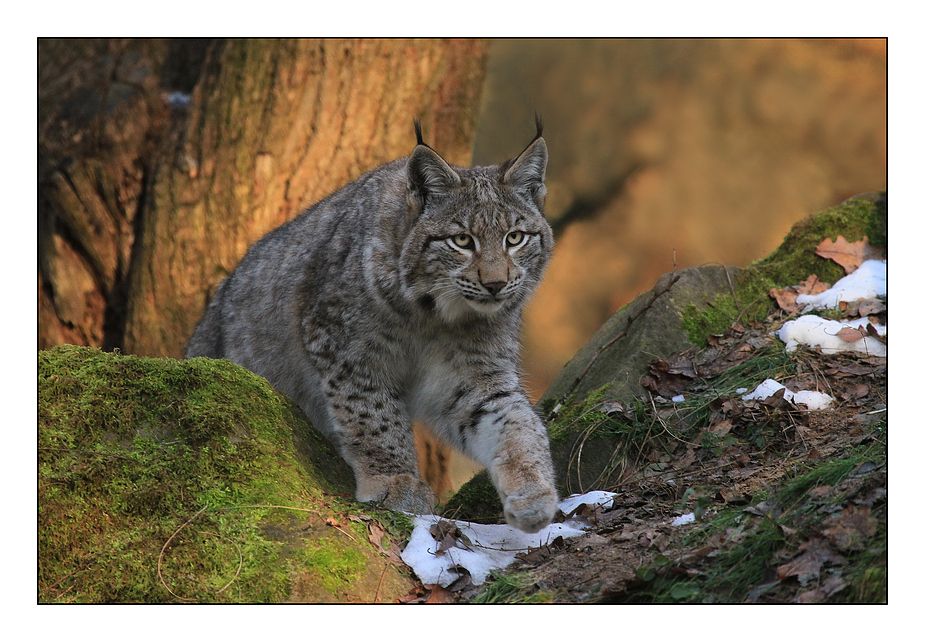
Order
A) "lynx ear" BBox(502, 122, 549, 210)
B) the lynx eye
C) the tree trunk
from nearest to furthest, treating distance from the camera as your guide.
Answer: the lynx eye → "lynx ear" BBox(502, 122, 549, 210) → the tree trunk

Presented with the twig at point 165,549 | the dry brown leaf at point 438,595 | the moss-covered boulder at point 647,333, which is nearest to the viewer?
the twig at point 165,549

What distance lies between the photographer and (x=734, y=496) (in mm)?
3430

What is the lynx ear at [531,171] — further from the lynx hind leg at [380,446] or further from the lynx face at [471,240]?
the lynx hind leg at [380,446]

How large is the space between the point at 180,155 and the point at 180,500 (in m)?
4.08

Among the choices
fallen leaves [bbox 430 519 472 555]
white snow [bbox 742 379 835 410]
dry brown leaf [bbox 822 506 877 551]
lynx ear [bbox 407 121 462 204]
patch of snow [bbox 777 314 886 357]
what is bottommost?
fallen leaves [bbox 430 519 472 555]

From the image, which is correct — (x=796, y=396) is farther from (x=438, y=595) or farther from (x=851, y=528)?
(x=438, y=595)

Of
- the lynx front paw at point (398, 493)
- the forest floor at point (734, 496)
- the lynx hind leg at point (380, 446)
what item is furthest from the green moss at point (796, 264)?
the lynx front paw at point (398, 493)

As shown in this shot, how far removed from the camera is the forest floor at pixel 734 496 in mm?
2623

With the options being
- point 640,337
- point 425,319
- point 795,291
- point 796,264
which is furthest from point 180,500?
point 796,264

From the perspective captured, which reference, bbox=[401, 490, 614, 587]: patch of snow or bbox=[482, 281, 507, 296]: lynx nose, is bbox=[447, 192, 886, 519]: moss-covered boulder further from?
bbox=[482, 281, 507, 296]: lynx nose

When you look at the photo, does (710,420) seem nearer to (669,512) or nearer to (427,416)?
(669,512)

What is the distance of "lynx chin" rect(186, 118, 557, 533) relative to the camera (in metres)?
3.91

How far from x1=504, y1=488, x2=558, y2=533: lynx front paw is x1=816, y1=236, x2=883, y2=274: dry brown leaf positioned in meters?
3.19

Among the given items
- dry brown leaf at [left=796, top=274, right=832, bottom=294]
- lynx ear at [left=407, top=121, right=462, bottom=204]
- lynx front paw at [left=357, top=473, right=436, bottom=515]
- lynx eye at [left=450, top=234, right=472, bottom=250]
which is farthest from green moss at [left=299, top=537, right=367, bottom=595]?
dry brown leaf at [left=796, top=274, right=832, bottom=294]
